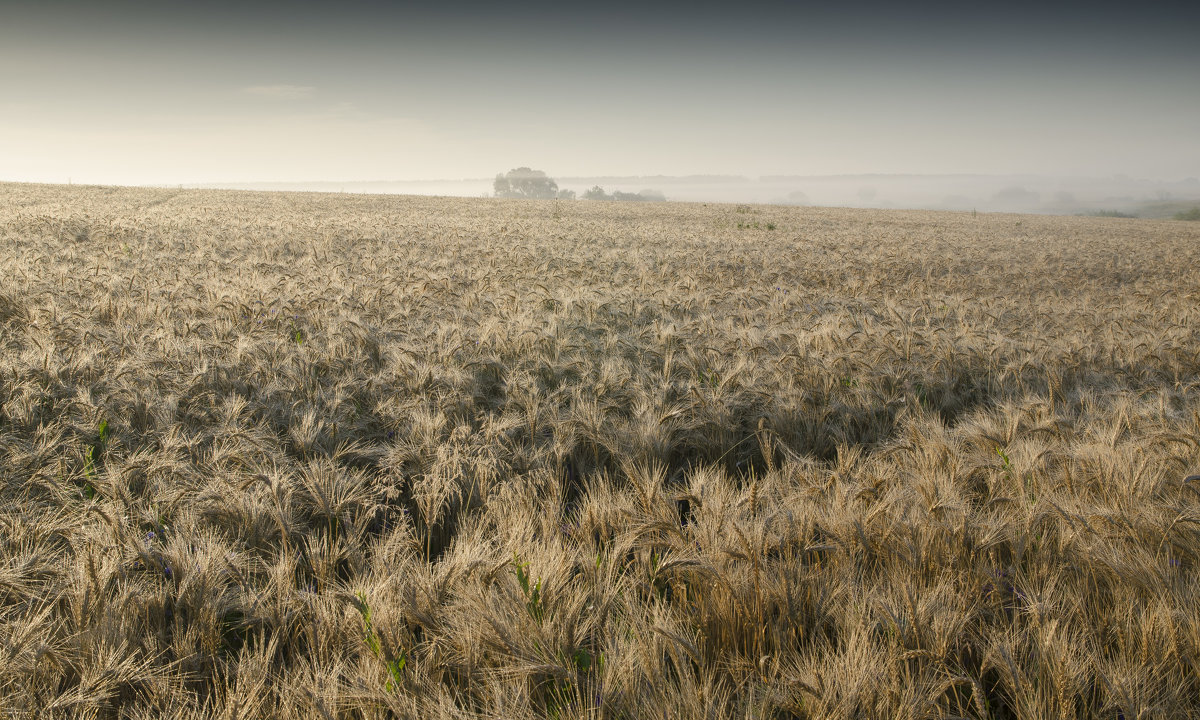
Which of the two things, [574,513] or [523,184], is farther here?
[523,184]

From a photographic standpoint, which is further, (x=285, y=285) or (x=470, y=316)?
(x=285, y=285)

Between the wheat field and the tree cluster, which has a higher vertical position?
the tree cluster

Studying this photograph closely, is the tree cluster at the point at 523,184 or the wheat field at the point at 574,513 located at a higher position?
the tree cluster at the point at 523,184

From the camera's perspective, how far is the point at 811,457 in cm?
335

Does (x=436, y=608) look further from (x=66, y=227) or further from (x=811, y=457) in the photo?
(x=66, y=227)

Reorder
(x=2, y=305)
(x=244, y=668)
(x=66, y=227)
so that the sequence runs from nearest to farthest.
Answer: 1. (x=244, y=668)
2. (x=2, y=305)
3. (x=66, y=227)

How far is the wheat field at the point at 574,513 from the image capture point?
5.30ft

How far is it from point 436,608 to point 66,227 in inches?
574

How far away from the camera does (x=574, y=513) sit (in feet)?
9.07

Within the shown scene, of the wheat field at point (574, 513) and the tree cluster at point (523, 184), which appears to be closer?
the wheat field at point (574, 513)

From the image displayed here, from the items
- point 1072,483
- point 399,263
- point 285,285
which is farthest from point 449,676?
point 399,263

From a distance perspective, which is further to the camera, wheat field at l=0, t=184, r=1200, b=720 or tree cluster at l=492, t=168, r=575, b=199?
tree cluster at l=492, t=168, r=575, b=199

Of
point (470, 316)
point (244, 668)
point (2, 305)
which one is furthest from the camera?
point (470, 316)

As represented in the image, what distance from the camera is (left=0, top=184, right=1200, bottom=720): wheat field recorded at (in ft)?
5.30
